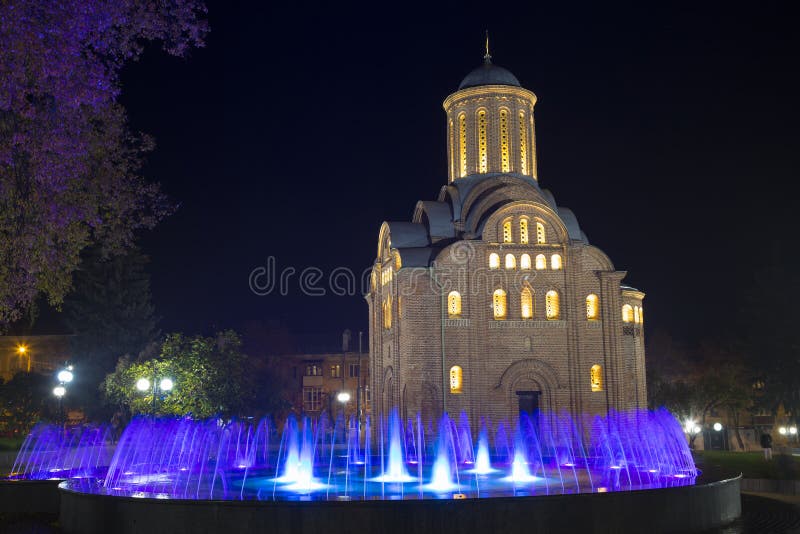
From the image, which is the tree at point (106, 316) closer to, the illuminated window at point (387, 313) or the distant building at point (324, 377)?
the distant building at point (324, 377)

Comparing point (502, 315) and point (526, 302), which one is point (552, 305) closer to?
point (526, 302)

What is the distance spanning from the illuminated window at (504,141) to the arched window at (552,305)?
21.2ft

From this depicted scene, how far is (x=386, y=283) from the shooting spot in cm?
3519

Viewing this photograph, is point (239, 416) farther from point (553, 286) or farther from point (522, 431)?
point (553, 286)

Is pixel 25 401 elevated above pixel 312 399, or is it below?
below

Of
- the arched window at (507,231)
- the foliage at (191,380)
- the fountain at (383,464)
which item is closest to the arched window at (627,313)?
the fountain at (383,464)

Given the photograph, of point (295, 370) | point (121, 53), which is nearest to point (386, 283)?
point (121, 53)

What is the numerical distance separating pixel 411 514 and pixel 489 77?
2793 centimetres

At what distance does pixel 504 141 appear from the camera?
117ft

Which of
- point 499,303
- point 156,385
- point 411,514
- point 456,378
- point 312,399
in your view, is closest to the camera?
point 411,514

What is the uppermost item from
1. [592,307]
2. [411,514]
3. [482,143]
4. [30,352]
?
[482,143]

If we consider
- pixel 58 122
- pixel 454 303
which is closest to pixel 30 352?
pixel 454 303

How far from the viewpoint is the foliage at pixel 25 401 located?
1720 inches

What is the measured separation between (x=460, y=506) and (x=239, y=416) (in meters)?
27.3
